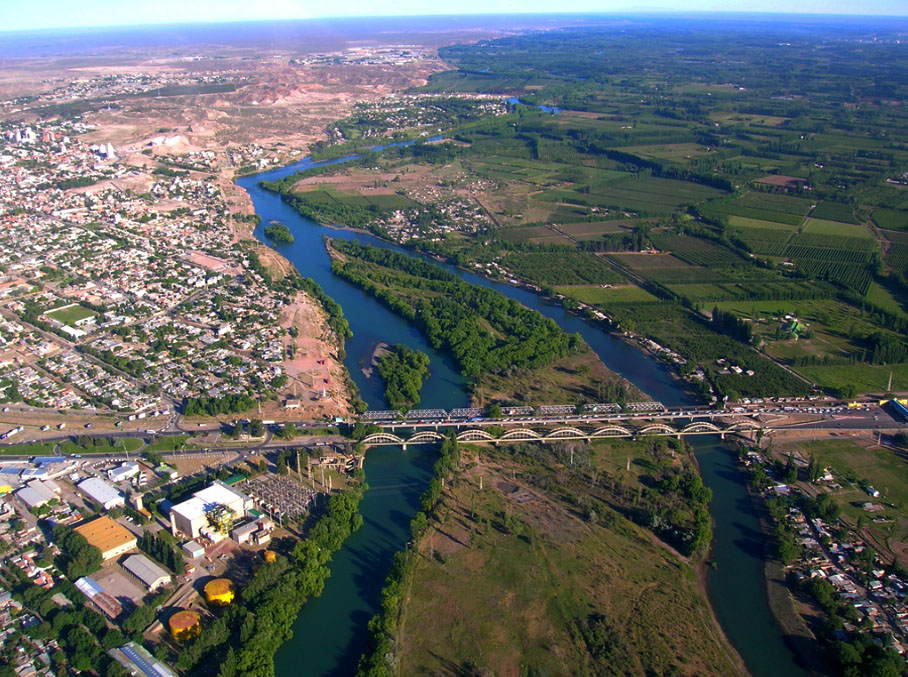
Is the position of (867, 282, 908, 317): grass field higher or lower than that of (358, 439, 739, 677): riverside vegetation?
higher

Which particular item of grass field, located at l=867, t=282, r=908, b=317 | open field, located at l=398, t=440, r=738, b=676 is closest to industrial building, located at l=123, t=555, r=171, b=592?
open field, located at l=398, t=440, r=738, b=676

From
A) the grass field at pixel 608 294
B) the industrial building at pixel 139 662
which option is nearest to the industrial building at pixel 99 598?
the industrial building at pixel 139 662

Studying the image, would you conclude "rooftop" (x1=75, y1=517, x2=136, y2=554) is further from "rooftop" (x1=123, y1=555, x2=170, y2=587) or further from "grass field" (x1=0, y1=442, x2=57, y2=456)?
"grass field" (x1=0, y1=442, x2=57, y2=456)

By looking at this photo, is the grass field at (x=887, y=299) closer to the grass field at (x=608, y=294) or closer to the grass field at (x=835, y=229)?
the grass field at (x=835, y=229)

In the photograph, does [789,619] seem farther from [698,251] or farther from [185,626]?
[698,251]

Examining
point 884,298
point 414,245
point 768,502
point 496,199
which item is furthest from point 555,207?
point 768,502

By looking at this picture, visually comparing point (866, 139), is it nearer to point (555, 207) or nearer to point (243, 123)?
point (555, 207)

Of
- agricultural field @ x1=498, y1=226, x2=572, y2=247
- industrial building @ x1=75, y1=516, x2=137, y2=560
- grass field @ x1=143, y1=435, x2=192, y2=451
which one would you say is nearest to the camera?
industrial building @ x1=75, y1=516, x2=137, y2=560

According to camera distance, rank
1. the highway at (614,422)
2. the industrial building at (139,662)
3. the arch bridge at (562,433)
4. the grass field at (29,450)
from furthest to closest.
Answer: the arch bridge at (562,433) < the highway at (614,422) < the grass field at (29,450) < the industrial building at (139,662)
